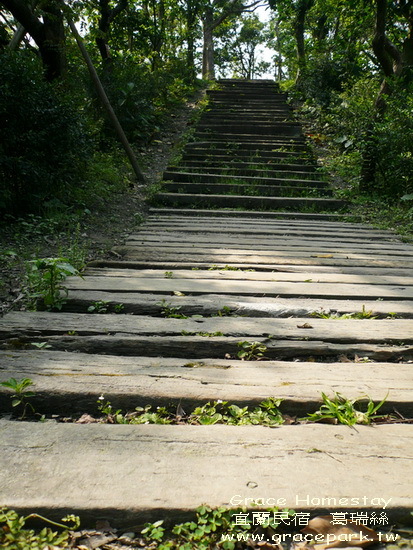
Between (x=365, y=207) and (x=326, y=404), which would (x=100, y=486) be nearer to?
(x=326, y=404)

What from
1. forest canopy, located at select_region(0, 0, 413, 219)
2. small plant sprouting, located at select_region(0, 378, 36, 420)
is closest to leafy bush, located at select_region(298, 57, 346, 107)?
forest canopy, located at select_region(0, 0, 413, 219)

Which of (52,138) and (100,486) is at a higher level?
(52,138)

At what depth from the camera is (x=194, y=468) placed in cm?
111

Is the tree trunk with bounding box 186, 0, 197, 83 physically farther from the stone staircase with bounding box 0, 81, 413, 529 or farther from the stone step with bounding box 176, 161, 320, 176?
the stone staircase with bounding box 0, 81, 413, 529

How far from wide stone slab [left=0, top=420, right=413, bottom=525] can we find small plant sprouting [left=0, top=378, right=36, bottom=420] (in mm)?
143

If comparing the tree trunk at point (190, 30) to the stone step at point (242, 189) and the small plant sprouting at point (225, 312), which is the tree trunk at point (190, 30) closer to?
the stone step at point (242, 189)

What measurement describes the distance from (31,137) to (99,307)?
3.37m

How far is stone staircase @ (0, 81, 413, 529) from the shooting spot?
104 centimetres

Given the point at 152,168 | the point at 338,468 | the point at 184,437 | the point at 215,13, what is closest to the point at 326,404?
the point at 338,468

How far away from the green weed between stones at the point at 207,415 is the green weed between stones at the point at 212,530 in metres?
0.35

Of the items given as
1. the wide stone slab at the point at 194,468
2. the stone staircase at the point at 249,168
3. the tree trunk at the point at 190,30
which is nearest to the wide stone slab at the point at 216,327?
the wide stone slab at the point at 194,468

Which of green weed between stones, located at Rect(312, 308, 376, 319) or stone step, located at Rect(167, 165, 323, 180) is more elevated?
stone step, located at Rect(167, 165, 323, 180)

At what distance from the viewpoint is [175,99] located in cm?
1270

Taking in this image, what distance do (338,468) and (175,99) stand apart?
42.6ft
